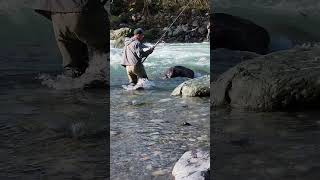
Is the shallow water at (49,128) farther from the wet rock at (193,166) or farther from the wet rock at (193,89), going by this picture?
the wet rock at (193,89)

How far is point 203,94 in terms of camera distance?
25.4ft

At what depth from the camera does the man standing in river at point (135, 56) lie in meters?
7.44

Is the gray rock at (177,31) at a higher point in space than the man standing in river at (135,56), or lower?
higher

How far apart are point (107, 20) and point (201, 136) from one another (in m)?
3.56

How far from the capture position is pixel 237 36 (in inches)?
464

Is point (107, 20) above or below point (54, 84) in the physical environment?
above

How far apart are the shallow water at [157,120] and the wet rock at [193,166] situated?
0.11 metres

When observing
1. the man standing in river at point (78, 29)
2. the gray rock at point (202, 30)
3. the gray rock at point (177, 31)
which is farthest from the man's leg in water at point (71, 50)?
the gray rock at point (202, 30)

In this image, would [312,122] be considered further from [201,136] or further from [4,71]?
[4,71]

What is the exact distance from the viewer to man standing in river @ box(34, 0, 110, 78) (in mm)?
8203

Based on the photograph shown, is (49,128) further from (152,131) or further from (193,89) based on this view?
(193,89)

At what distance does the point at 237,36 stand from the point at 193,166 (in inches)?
308

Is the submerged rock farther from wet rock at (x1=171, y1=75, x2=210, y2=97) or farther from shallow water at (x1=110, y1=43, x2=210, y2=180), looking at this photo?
wet rock at (x1=171, y1=75, x2=210, y2=97)

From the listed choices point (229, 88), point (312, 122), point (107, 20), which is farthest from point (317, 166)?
point (107, 20)
